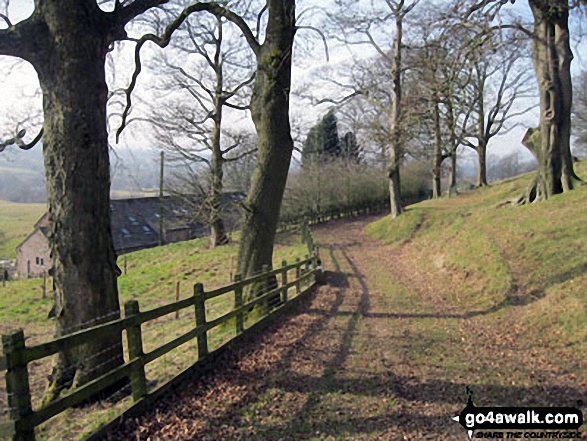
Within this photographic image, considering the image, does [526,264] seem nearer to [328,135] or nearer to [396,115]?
[396,115]

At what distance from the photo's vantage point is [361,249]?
69.5 feet

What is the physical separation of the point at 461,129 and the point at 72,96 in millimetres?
33660

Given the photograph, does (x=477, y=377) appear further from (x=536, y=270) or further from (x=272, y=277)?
(x=536, y=270)

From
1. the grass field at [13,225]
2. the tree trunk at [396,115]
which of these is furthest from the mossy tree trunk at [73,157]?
the grass field at [13,225]

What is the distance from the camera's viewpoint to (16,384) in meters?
3.54

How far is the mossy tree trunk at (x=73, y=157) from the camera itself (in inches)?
210

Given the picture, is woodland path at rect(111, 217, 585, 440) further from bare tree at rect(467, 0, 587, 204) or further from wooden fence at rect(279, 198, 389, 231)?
wooden fence at rect(279, 198, 389, 231)

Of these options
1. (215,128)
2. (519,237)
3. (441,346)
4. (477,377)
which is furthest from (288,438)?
(215,128)

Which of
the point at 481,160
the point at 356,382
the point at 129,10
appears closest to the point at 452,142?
the point at 481,160

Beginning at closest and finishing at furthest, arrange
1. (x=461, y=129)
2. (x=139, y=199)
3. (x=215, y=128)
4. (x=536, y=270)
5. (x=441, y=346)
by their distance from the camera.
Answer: (x=441, y=346)
(x=536, y=270)
(x=215, y=128)
(x=461, y=129)
(x=139, y=199)

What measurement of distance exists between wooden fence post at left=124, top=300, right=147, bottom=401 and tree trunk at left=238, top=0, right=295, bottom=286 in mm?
4358

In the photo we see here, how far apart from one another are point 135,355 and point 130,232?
38.7 meters

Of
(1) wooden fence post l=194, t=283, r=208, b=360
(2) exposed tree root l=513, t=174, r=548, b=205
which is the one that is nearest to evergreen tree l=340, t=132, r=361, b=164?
(2) exposed tree root l=513, t=174, r=548, b=205

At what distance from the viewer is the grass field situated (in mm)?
57281
